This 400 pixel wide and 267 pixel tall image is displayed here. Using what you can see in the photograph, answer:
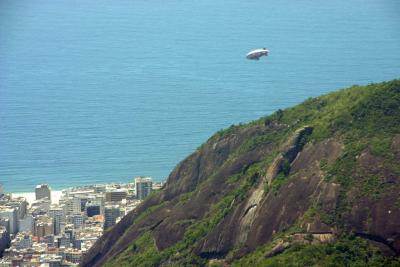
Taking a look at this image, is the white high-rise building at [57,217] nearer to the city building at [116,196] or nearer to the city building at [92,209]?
the city building at [92,209]

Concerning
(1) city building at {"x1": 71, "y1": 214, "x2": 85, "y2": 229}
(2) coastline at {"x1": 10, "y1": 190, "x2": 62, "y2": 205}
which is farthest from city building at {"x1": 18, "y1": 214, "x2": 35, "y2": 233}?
(2) coastline at {"x1": 10, "y1": 190, "x2": 62, "y2": 205}

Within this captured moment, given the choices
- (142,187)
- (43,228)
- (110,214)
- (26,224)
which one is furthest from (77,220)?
(142,187)

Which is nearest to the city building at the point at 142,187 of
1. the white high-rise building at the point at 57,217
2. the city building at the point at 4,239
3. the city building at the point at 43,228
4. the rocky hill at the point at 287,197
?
the white high-rise building at the point at 57,217

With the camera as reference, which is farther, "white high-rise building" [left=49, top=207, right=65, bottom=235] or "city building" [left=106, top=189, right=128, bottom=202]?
"city building" [left=106, top=189, right=128, bottom=202]

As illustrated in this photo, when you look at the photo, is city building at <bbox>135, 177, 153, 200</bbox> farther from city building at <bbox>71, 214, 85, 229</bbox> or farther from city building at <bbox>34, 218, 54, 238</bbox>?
city building at <bbox>34, 218, 54, 238</bbox>

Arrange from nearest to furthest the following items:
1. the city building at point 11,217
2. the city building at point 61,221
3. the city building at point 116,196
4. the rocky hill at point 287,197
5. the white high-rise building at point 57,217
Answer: the rocky hill at point 287,197, the city building at point 61,221, the city building at point 11,217, the white high-rise building at point 57,217, the city building at point 116,196

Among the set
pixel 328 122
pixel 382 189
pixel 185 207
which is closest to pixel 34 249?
pixel 185 207
